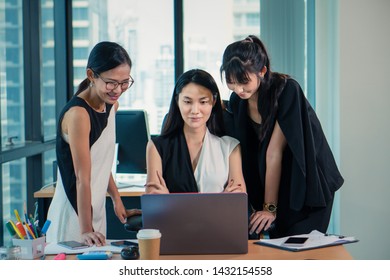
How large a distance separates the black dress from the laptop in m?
0.54

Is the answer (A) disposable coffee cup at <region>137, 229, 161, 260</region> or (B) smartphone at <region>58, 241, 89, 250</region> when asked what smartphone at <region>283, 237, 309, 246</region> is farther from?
(B) smartphone at <region>58, 241, 89, 250</region>

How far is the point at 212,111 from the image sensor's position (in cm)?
249

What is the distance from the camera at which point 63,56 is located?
539cm

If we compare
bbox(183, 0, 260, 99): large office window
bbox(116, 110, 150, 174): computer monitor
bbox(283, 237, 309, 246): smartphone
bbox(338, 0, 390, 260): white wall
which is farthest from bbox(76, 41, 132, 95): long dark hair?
bbox(183, 0, 260, 99): large office window

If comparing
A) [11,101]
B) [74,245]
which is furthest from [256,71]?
[11,101]

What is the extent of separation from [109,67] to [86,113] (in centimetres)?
19

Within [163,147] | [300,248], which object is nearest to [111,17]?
[163,147]

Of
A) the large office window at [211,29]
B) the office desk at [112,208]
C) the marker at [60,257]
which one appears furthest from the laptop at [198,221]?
the large office window at [211,29]

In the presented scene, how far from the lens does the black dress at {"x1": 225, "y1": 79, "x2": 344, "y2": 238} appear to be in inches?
96.9

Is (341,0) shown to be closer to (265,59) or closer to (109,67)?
(265,59)

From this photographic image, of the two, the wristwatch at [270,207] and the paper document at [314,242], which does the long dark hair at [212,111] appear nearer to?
the wristwatch at [270,207]

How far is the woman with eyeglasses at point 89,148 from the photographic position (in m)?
2.33
